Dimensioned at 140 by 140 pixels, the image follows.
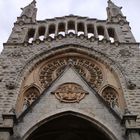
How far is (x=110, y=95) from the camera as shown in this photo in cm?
1582

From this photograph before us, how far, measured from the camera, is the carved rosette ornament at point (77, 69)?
16.7 m

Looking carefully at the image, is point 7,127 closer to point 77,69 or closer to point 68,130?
point 68,130

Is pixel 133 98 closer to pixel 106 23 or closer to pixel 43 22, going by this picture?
pixel 106 23

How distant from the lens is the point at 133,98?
1441 cm

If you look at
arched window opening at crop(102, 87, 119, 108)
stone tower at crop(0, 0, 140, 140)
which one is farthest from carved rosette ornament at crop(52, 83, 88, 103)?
arched window opening at crop(102, 87, 119, 108)

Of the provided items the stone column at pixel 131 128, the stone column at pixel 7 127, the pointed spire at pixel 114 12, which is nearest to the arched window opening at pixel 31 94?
the stone column at pixel 7 127

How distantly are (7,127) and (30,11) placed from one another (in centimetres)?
1393

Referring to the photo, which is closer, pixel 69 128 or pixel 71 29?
pixel 69 128

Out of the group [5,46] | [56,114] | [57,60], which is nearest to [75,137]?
[56,114]

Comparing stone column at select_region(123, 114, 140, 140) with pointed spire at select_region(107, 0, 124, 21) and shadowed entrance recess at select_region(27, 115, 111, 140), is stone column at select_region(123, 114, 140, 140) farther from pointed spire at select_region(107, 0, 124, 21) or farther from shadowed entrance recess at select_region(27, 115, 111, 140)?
pointed spire at select_region(107, 0, 124, 21)

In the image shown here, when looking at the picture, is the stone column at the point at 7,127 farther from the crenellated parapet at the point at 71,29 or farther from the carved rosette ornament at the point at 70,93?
the crenellated parapet at the point at 71,29

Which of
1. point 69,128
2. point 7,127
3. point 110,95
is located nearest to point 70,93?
point 69,128

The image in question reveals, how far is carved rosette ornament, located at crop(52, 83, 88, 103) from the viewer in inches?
527

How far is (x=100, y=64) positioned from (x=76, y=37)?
2.88 metres
